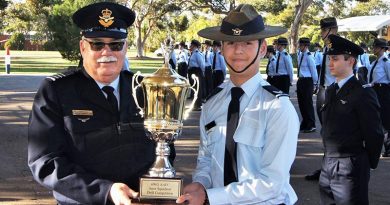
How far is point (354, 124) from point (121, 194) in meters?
3.12

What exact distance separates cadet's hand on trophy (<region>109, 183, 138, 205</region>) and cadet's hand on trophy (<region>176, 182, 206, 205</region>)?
21 cm

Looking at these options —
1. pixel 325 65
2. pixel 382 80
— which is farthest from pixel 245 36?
pixel 382 80

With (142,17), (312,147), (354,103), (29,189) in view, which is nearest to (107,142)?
(354,103)

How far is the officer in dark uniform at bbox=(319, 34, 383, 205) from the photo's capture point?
16.1ft

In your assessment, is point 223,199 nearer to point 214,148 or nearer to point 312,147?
point 214,148

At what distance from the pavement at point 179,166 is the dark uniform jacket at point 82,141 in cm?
373

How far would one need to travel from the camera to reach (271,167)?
2.72 meters

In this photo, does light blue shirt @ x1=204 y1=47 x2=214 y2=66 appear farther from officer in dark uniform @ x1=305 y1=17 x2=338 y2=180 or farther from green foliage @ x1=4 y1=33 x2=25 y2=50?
green foliage @ x1=4 y1=33 x2=25 y2=50

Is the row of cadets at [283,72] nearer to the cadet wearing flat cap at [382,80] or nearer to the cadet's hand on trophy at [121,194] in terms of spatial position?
the cadet wearing flat cap at [382,80]

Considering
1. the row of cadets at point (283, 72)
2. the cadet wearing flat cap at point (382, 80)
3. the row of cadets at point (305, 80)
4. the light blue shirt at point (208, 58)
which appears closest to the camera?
the cadet wearing flat cap at point (382, 80)

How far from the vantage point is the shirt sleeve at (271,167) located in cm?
271

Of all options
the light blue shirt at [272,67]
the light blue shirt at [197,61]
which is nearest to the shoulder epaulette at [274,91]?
the light blue shirt at [272,67]

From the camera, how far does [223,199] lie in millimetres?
2750

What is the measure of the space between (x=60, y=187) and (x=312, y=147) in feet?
26.8
